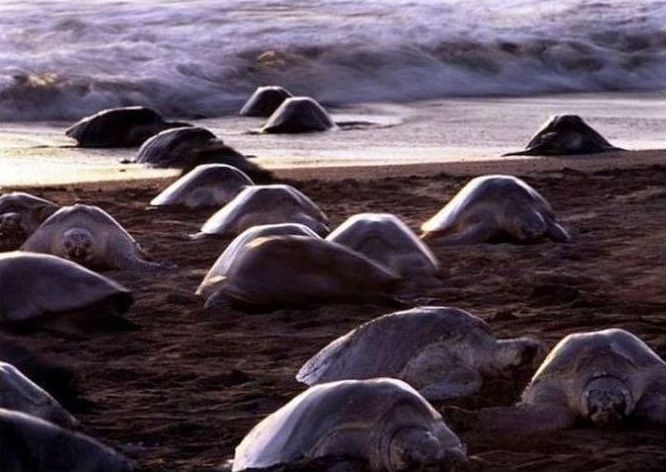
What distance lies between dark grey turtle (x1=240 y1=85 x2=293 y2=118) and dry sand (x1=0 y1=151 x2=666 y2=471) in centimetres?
589

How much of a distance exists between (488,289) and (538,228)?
1.08 m

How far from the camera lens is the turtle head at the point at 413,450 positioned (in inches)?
118

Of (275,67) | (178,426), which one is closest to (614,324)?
(178,426)

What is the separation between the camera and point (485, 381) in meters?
3.87

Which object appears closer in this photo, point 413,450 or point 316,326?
point 413,450

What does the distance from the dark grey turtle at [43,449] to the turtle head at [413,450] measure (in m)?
0.53

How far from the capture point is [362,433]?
304 centimetres

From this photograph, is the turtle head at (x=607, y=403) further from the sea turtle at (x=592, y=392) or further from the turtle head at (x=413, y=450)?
the turtle head at (x=413, y=450)

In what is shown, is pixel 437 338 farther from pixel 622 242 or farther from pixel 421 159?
pixel 421 159

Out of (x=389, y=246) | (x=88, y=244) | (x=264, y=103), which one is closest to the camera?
(x=389, y=246)

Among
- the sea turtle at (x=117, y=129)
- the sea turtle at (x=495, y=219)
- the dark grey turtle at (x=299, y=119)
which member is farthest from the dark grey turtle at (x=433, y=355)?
the dark grey turtle at (x=299, y=119)

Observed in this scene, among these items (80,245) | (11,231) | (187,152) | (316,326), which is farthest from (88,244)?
(187,152)

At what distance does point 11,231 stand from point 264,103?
7559 mm

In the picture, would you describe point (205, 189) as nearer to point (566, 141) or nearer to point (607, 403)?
point (566, 141)
